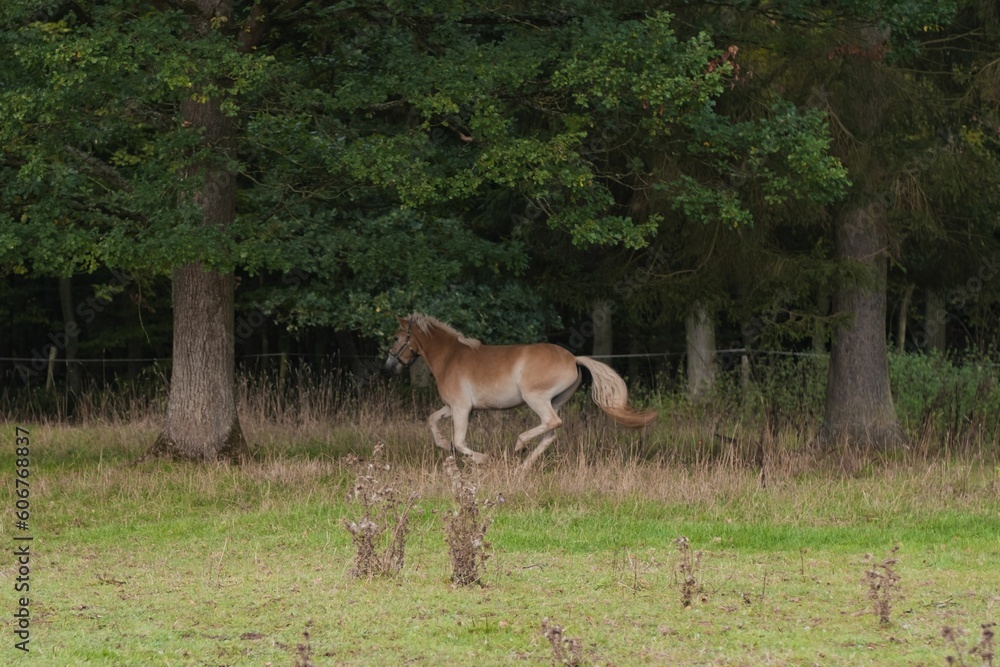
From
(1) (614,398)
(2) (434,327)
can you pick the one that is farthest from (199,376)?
(1) (614,398)

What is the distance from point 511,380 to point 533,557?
484 centimetres

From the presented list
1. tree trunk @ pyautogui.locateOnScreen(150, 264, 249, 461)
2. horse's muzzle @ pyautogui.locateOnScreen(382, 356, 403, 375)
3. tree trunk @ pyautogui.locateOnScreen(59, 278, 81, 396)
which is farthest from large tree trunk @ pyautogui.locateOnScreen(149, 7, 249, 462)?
tree trunk @ pyautogui.locateOnScreen(59, 278, 81, 396)

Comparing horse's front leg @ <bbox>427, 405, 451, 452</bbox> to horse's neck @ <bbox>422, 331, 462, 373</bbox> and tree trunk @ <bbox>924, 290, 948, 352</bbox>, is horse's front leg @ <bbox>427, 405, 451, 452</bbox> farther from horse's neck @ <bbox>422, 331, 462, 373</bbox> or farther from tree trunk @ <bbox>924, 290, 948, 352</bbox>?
tree trunk @ <bbox>924, 290, 948, 352</bbox>

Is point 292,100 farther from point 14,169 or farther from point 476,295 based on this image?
point 476,295

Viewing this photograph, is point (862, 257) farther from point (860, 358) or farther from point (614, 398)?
point (614, 398)

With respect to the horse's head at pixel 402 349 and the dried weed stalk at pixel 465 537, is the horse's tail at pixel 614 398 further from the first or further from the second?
the dried weed stalk at pixel 465 537

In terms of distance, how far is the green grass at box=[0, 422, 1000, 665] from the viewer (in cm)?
696

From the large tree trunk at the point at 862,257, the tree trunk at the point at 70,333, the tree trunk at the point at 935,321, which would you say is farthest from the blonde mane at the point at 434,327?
the tree trunk at the point at 70,333

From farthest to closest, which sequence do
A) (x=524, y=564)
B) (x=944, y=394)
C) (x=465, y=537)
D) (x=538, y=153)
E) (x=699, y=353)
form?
(x=699, y=353), (x=944, y=394), (x=538, y=153), (x=524, y=564), (x=465, y=537)

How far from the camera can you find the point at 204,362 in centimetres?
1436

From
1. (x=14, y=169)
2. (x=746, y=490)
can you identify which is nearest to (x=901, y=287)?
(x=746, y=490)

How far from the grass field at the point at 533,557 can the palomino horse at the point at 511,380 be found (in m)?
0.47

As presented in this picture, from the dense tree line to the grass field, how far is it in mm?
1830

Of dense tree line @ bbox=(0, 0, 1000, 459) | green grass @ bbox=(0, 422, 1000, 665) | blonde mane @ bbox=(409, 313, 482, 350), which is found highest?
dense tree line @ bbox=(0, 0, 1000, 459)
